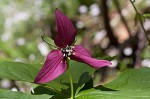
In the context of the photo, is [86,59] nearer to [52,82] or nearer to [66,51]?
[66,51]

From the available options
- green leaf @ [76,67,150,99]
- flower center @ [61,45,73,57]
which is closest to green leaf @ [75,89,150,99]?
green leaf @ [76,67,150,99]

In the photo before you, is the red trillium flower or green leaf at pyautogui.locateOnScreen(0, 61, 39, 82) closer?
the red trillium flower

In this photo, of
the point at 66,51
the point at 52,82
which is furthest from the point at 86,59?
the point at 52,82

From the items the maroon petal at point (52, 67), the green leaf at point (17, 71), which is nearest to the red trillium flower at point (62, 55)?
the maroon petal at point (52, 67)

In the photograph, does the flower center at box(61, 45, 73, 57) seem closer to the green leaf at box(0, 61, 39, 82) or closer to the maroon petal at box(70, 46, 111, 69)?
the maroon petal at box(70, 46, 111, 69)

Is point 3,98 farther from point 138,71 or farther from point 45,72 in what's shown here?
point 138,71

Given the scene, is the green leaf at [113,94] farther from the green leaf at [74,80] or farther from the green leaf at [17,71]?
the green leaf at [17,71]
